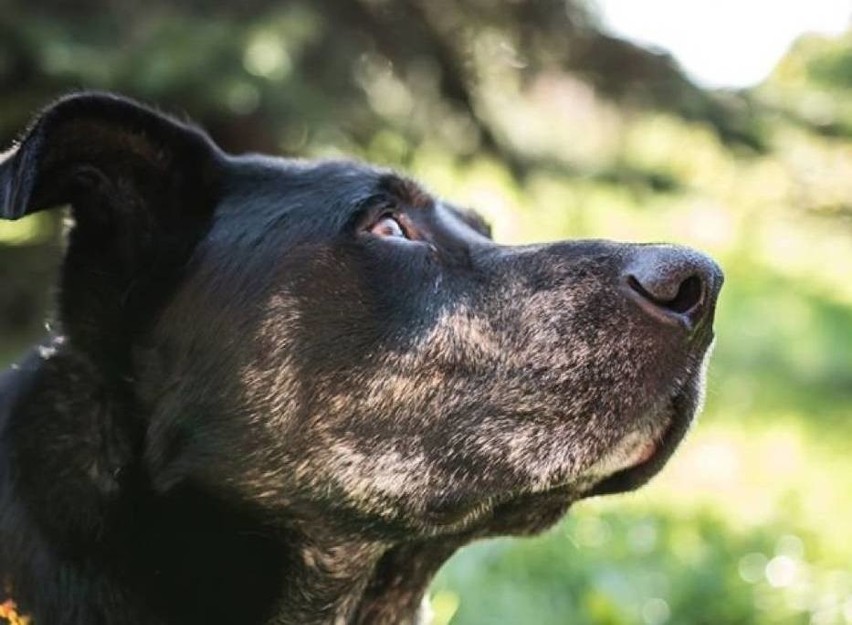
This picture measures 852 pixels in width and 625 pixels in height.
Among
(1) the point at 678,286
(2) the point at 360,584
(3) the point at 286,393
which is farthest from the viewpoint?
(2) the point at 360,584

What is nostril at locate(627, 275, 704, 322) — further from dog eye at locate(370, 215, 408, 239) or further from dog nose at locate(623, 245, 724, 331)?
dog eye at locate(370, 215, 408, 239)

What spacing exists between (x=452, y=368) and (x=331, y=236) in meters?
0.41

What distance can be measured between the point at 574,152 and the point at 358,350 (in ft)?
18.5

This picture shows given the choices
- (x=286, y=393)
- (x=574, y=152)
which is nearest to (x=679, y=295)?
(x=286, y=393)

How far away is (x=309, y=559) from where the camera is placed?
2785 mm

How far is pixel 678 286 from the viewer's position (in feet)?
8.54

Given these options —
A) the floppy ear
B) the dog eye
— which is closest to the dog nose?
the dog eye

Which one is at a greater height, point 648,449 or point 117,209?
point 117,209

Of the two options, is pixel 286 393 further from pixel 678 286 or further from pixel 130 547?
pixel 678 286

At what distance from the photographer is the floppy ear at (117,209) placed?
2752 mm

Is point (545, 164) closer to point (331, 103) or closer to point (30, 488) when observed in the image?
point (331, 103)

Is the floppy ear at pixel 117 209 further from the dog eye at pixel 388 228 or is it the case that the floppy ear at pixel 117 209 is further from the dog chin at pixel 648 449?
the dog chin at pixel 648 449

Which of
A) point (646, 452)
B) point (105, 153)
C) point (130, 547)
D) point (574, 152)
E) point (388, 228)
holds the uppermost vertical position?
point (105, 153)

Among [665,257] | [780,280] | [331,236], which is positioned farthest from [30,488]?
[780,280]
